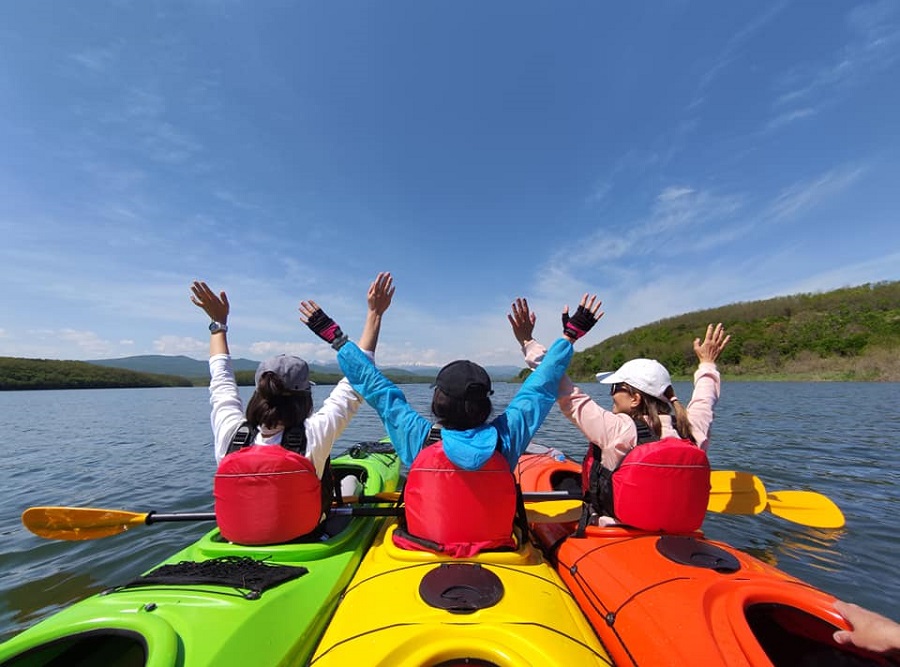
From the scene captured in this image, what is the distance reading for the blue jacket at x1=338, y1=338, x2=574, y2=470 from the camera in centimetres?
295

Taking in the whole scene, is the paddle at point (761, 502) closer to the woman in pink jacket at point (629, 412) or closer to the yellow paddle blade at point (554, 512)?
the yellow paddle blade at point (554, 512)

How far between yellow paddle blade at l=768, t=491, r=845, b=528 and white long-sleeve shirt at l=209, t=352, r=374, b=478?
212 inches

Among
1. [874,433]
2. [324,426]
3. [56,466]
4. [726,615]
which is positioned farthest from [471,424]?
[874,433]

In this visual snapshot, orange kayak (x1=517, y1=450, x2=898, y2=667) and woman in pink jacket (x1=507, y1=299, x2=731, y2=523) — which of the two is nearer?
orange kayak (x1=517, y1=450, x2=898, y2=667)

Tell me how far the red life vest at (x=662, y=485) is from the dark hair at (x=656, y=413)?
0.37 feet

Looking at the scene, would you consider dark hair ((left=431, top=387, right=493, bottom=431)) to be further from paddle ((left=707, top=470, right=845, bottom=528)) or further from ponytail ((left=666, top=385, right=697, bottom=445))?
paddle ((left=707, top=470, right=845, bottom=528))

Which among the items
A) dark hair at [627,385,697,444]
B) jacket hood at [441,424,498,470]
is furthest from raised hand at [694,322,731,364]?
jacket hood at [441,424,498,470]

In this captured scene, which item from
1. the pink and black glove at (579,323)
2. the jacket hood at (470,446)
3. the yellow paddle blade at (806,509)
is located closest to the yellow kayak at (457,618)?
the jacket hood at (470,446)

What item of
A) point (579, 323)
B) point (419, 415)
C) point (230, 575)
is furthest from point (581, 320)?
point (230, 575)

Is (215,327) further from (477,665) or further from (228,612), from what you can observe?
(477,665)

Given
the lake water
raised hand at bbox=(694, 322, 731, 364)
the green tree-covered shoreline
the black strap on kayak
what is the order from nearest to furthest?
1. the black strap on kayak
2. raised hand at bbox=(694, 322, 731, 364)
3. the lake water
4. the green tree-covered shoreline

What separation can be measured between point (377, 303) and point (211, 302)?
1.69 metres

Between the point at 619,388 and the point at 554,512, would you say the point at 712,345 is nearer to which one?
the point at 619,388

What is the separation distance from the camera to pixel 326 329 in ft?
11.2
